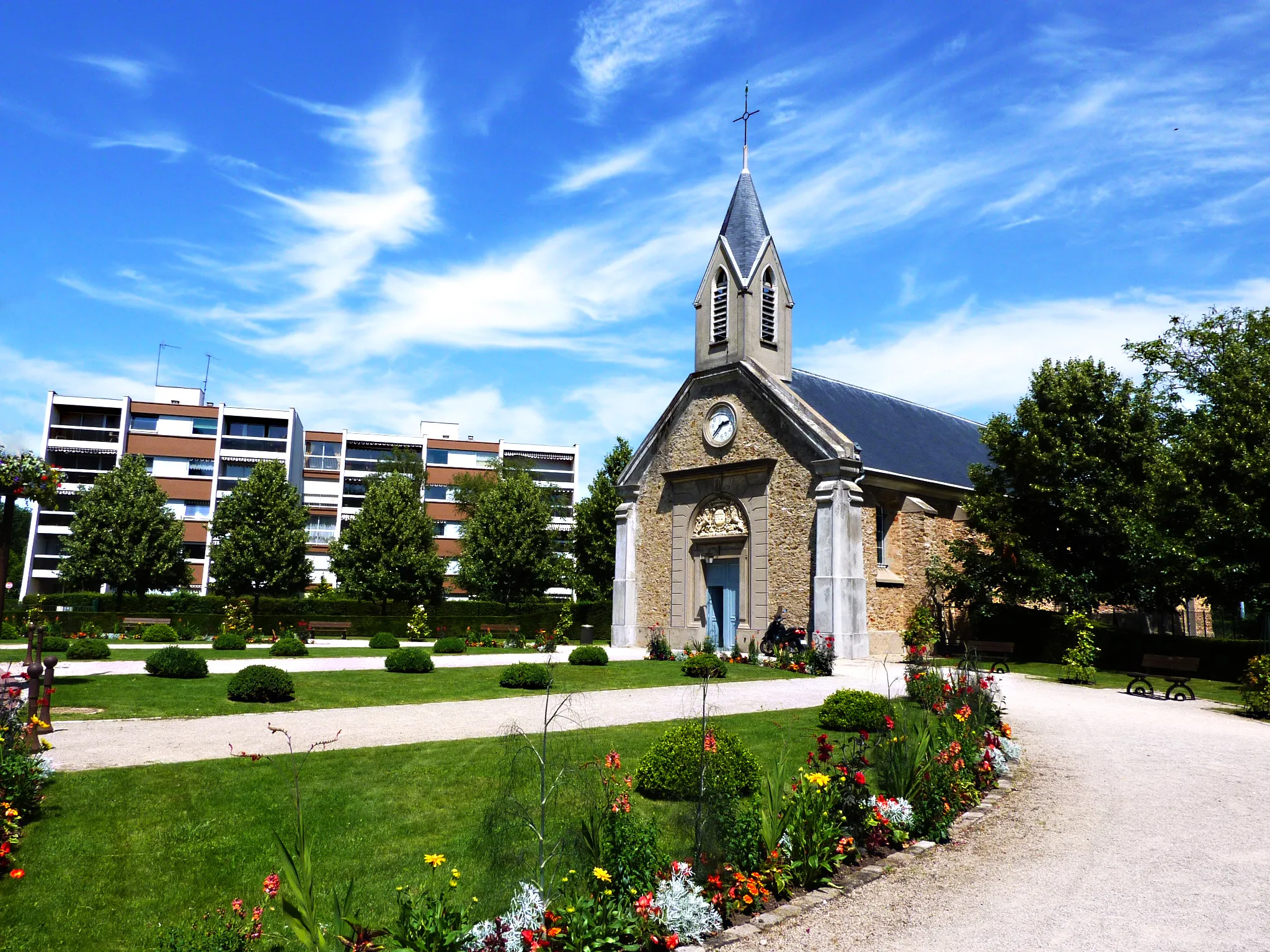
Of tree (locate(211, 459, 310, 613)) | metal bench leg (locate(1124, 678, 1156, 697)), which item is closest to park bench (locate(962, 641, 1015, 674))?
metal bench leg (locate(1124, 678, 1156, 697))

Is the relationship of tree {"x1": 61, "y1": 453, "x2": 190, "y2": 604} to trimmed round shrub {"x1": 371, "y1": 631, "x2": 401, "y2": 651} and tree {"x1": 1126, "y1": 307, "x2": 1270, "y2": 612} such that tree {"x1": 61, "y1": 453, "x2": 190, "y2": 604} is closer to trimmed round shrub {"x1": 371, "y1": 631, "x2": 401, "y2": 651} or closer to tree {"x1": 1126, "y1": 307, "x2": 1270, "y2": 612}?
trimmed round shrub {"x1": 371, "y1": 631, "x2": 401, "y2": 651}

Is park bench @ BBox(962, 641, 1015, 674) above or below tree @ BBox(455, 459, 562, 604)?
below

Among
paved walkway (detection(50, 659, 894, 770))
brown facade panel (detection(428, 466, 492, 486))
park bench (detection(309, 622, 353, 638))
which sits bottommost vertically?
paved walkway (detection(50, 659, 894, 770))

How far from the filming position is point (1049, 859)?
22.2ft

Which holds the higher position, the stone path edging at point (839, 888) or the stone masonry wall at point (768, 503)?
the stone masonry wall at point (768, 503)

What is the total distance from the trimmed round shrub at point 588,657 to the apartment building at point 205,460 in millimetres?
41828

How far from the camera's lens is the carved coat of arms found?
25.6m

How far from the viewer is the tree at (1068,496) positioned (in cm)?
2372

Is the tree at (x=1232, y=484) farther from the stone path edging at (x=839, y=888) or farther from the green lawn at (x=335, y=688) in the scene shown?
the stone path edging at (x=839, y=888)

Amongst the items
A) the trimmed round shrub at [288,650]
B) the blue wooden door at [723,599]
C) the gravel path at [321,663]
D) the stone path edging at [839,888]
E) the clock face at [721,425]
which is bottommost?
the stone path edging at [839,888]

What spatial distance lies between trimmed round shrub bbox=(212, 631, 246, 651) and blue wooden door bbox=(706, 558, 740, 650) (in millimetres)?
14057

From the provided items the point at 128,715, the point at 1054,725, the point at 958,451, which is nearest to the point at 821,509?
the point at 1054,725

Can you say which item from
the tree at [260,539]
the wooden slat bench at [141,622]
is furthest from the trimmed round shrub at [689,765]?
the tree at [260,539]

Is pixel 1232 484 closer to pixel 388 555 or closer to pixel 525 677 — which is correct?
pixel 525 677
